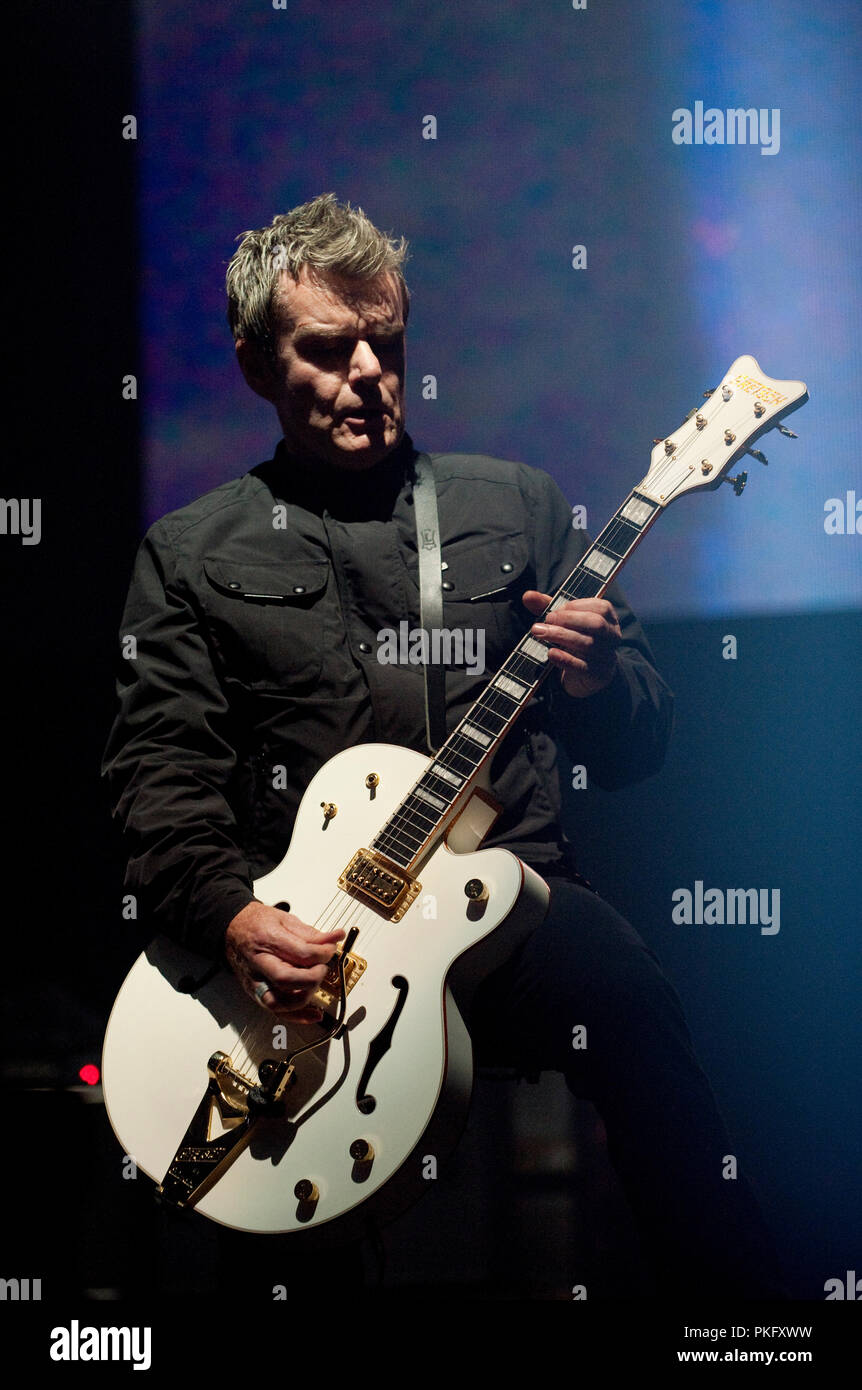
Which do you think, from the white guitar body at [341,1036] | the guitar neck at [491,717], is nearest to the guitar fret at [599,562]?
the guitar neck at [491,717]

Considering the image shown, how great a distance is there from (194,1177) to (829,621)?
5.18 ft

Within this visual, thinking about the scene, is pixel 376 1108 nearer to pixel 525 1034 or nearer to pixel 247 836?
pixel 525 1034

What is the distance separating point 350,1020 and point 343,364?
3.98 ft

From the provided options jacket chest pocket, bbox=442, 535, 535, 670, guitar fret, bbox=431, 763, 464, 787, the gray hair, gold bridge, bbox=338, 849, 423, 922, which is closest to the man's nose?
the gray hair

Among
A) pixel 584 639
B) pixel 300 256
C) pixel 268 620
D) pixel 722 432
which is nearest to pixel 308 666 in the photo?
pixel 268 620

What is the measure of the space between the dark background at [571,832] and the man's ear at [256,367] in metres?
0.25

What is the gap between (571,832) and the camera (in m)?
2.64

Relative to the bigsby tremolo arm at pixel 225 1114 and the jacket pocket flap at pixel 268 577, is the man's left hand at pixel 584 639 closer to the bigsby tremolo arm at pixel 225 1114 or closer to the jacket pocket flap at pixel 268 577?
the jacket pocket flap at pixel 268 577

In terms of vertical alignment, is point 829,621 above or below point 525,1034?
above

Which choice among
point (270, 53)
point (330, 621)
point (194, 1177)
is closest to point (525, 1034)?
point (194, 1177)

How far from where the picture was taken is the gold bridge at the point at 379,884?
2211 millimetres

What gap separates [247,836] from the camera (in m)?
2.43

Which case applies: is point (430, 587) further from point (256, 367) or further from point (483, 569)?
point (256, 367)

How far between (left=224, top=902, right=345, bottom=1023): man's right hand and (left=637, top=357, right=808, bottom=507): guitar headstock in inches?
40.0
